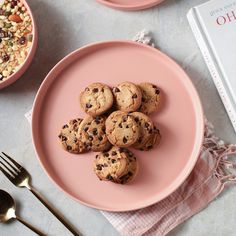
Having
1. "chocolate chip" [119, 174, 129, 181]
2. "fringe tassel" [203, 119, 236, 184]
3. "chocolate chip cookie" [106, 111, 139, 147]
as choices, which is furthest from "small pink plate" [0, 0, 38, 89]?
"fringe tassel" [203, 119, 236, 184]

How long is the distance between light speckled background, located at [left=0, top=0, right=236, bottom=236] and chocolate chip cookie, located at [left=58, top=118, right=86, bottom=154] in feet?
0.47

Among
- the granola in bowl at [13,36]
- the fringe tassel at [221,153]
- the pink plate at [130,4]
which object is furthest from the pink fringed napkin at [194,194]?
the granola in bowl at [13,36]

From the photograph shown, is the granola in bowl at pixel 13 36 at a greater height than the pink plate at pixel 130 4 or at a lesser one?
greater

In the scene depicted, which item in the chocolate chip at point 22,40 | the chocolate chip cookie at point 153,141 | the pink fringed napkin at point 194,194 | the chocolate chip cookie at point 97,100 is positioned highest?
the chocolate chip at point 22,40

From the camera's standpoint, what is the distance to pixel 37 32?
1397 millimetres

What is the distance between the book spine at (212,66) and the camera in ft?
4.27

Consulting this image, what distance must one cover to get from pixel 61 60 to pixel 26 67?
109mm

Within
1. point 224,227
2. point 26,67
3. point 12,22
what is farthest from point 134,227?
point 12,22

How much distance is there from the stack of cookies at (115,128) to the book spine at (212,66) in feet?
0.57

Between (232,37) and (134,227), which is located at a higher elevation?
(232,37)

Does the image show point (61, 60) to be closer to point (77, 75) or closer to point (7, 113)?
point (77, 75)

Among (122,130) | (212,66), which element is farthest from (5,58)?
(212,66)

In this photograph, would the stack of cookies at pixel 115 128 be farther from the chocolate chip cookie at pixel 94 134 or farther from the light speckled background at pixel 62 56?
the light speckled background at pixel 62 56

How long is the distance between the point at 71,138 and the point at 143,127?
0.20 m
